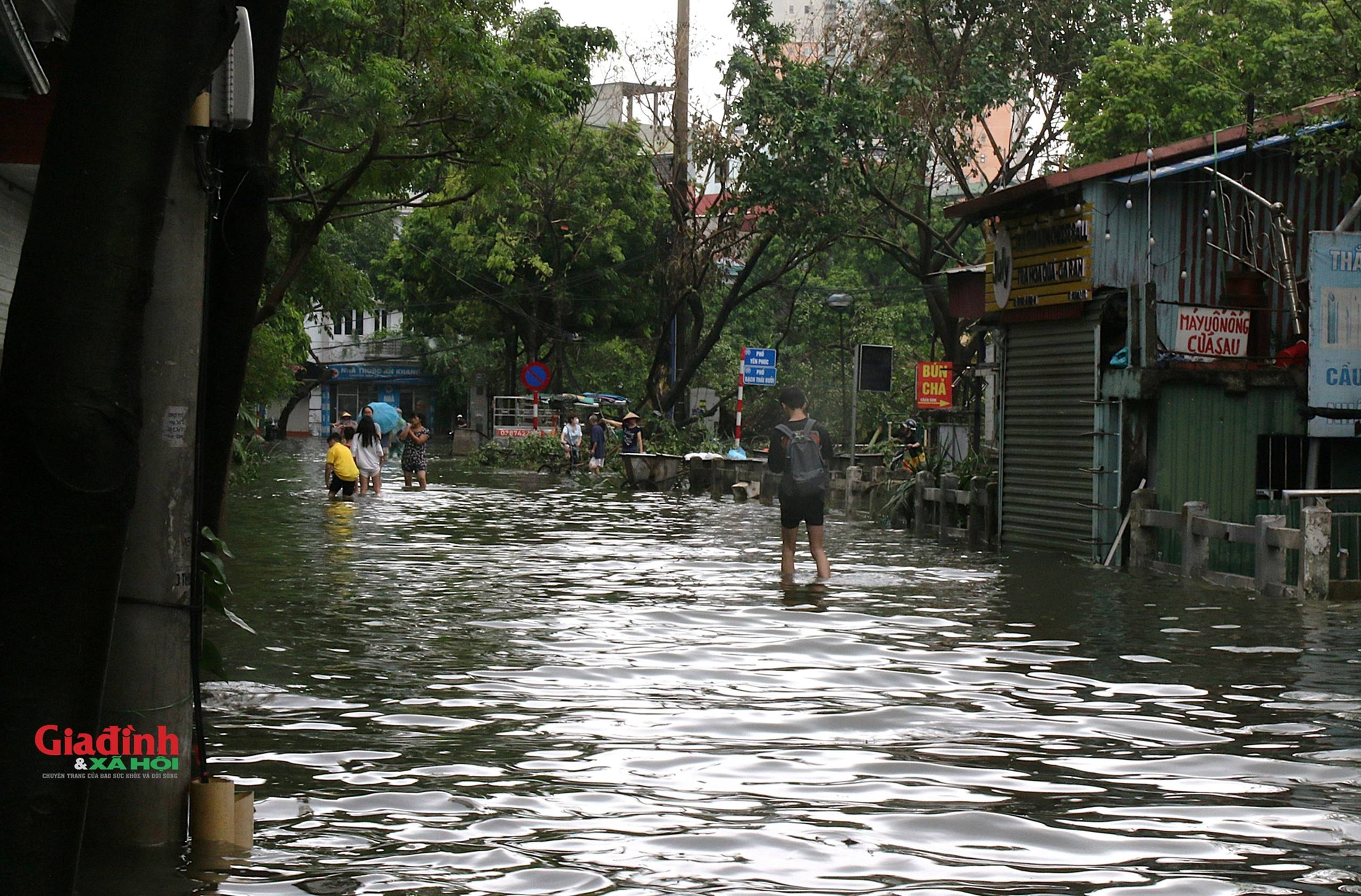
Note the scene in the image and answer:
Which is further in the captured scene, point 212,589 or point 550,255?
point 550,255

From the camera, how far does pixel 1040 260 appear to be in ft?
60.8

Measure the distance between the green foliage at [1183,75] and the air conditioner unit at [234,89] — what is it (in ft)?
83.1

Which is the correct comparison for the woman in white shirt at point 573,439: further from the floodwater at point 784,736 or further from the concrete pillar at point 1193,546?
the concrete pillar at point 1193,546

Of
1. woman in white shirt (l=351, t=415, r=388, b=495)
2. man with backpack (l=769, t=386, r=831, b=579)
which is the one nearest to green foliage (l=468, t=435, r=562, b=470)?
woman in white shirt (l=351, t=415, r=388, b=495)

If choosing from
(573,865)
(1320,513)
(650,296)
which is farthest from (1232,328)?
(650,296)

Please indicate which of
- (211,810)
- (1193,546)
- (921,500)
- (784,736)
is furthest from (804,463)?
(211,810)

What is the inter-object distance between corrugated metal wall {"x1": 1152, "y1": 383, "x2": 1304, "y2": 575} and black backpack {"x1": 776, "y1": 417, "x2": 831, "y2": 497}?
14.6 feet

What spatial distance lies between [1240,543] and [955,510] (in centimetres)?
614

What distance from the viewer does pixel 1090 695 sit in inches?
343

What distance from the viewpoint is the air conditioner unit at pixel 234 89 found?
5191 millimetres

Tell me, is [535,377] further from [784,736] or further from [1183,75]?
[784,736]

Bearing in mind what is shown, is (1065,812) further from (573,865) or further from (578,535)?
(578,535)

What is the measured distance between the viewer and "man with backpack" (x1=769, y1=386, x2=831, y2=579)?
1419cm

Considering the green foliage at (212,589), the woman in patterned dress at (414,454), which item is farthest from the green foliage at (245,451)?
the green foliage at (212,589)
